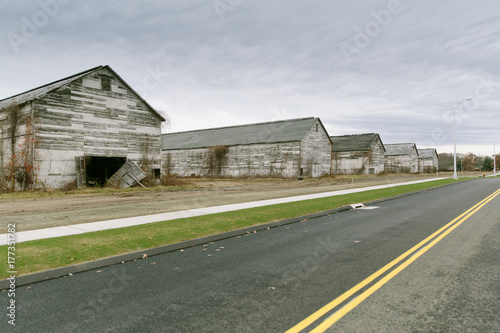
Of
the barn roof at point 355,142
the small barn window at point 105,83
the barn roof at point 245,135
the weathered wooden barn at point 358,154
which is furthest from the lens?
the barn roof at point 355,142

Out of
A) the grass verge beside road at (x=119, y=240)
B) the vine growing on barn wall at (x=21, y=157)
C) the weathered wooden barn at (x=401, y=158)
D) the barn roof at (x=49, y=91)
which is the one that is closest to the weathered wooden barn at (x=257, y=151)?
the barn roof at (x=49, y=91)

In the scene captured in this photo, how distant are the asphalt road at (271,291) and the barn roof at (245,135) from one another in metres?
37.2

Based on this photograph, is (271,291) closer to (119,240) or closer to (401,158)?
(119,240)

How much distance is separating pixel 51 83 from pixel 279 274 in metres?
28.9

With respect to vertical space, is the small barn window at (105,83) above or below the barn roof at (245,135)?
above

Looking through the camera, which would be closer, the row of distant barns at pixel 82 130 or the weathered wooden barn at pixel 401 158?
the row of distant barns at pixel 82 130

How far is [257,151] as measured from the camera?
151 feet

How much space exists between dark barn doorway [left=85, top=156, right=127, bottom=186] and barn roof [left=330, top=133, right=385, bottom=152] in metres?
43.7

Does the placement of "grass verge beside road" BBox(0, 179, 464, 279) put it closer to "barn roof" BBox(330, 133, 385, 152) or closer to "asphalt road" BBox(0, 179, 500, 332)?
"asphalt road" BBox(0, 179, 500, 332)

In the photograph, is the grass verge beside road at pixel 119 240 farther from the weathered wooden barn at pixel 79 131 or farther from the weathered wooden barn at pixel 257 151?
the weathered wooden barn at pixel 257 151

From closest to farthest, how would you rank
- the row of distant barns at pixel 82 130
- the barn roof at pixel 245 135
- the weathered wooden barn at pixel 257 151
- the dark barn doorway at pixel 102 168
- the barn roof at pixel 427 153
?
the row of distant barns at pixel 82 130
the dark barn doorway at pixel 102 168
the weathered wooden barn at pixel 257 151
the barn roof at pixel 245 135
the barn roof at pixel 427 153

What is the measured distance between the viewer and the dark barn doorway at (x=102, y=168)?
26.6 m

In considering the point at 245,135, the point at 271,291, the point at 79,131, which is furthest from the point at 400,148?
the point at 271,291

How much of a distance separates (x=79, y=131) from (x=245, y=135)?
28042 millimetres
